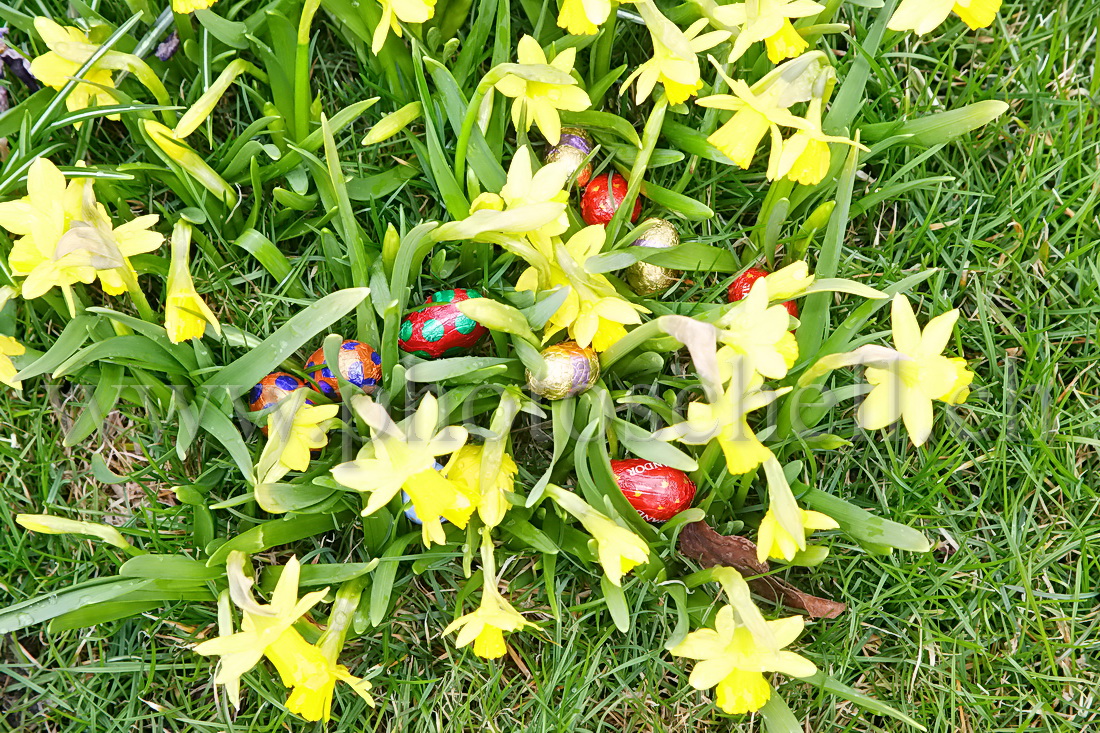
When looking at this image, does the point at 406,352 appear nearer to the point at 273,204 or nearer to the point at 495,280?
the point at 495,280

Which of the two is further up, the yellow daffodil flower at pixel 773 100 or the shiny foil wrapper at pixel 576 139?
the yellow daffodil flower at pixel 773 100

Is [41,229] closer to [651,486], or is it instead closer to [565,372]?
[565,372]

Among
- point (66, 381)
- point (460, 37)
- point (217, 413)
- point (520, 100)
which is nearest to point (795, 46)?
point (520, 100)

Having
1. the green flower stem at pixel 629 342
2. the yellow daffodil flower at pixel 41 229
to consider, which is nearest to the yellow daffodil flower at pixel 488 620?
the green flower stem at pixel 629 342

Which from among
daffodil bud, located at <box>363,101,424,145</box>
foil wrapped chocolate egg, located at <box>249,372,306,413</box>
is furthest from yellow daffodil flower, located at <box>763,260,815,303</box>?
foil wrapped chocolate egg, located at <box>249,372,306,413</box>

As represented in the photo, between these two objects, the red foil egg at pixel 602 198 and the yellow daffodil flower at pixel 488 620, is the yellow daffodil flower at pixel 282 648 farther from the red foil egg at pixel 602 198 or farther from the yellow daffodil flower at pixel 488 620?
the red foil egg at pixel 602 198

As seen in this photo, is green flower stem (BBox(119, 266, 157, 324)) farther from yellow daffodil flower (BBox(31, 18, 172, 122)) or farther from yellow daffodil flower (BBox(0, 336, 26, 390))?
yellow daffodil flower (BBox(31, 18, 172, 122))
